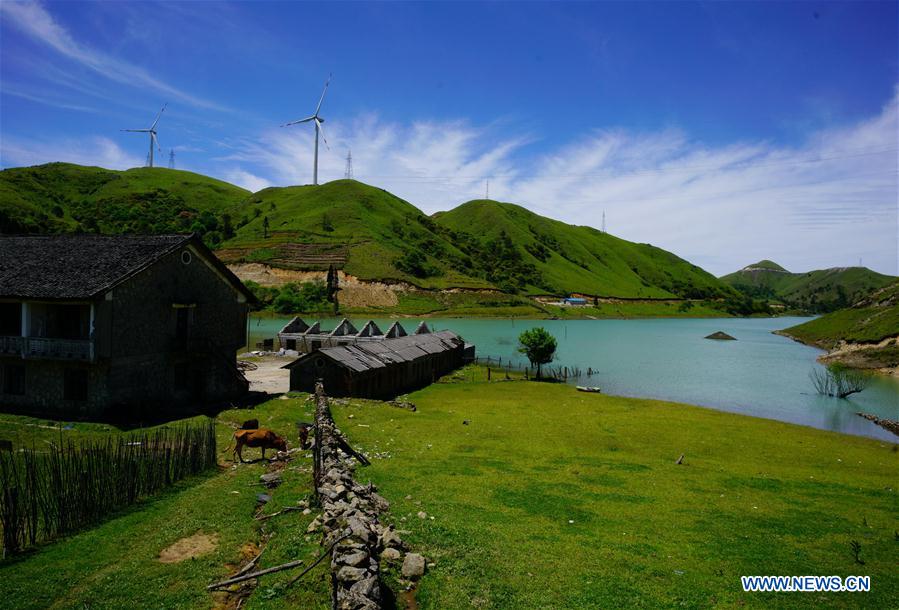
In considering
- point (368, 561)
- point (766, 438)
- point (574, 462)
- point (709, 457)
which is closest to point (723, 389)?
point (766, 438)

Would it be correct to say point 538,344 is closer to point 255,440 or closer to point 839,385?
point 839,385

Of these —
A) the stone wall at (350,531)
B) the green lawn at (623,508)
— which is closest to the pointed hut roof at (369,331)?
the green lawn at (623,508)

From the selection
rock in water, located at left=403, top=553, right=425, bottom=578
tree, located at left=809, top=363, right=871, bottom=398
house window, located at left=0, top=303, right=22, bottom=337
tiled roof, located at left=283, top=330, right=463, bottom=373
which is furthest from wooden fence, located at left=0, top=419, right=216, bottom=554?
tree, located at left=809, top=363, right=871, bottom=398

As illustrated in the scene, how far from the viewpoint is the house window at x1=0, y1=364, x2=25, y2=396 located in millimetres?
29031

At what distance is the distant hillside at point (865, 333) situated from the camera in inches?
3078

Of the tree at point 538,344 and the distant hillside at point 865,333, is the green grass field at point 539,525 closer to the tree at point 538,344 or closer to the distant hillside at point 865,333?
the tree at point 538,344

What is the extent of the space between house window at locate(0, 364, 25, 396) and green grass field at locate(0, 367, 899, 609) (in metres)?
3.71

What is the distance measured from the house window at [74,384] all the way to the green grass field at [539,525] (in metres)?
2.28

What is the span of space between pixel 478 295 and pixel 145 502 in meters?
156

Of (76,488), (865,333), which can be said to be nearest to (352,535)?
(76,488)

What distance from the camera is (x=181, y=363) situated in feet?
108

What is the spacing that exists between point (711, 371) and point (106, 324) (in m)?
72.6

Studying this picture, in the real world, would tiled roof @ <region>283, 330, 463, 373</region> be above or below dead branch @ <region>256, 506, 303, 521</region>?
above

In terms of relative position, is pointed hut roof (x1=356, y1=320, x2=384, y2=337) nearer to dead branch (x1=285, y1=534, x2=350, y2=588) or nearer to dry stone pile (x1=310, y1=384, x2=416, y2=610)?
dry stone pile (x1=310, y1=384, x2=416, y2=610)
